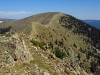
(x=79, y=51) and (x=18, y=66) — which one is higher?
(x=18, y=66)

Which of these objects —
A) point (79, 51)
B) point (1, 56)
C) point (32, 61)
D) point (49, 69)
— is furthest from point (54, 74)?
point (79, 51)

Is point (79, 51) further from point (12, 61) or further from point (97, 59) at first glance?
point (12, 61)

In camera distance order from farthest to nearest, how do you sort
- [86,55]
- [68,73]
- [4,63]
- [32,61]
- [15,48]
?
[86,55] → [68,73] → [32,61] → [15,48] → [4,63]

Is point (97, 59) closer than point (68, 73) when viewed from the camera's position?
No

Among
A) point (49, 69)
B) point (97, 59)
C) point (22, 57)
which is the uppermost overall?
point (22, 57)

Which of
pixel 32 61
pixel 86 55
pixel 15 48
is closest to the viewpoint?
pixel 15 48

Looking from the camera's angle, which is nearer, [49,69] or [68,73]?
[49,69]

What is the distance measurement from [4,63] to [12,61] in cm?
149

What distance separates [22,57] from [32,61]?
219 centimetres

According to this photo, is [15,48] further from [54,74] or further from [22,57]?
[54,74]

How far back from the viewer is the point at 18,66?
27.1 meters

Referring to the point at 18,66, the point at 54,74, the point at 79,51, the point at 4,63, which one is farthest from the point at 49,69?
the point at 79,51

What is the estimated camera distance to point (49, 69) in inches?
1173

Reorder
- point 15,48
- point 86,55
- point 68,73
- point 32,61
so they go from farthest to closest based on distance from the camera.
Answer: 1. point 86,55
2. point 68,73
3. point 32,61
4. point 15,48
